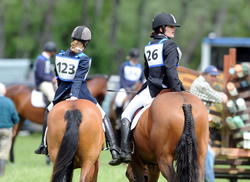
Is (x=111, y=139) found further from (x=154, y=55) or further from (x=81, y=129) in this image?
(x=154, y=55)

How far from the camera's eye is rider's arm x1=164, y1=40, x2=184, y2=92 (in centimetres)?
1138

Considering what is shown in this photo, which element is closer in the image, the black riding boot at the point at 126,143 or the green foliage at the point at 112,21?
the black riding boot at the point at 126,143

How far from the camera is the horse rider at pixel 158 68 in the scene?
37.5ft

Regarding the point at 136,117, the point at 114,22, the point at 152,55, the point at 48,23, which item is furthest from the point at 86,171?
the point at 48,23

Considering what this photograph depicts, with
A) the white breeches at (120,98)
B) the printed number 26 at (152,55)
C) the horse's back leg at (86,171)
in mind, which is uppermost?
the printed number 26 at (152,55)

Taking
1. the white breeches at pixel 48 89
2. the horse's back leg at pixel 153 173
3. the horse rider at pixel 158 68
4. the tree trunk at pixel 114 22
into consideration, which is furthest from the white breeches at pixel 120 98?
the tree trunk at pixel 114 22

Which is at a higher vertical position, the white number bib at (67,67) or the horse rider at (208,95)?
the white number bib at (67,67)

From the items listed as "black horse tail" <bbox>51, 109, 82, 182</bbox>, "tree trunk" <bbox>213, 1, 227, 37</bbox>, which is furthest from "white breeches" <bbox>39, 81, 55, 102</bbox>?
"tree trunk" <bbox>213, 1, 227, 37</bbox>

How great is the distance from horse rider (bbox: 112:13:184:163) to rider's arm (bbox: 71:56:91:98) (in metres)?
0.83

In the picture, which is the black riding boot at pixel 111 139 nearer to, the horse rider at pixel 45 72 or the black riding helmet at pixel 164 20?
the black riding helmet at pixel 164 20

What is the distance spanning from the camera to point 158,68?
11.6 metres

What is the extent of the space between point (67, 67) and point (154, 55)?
1280mm

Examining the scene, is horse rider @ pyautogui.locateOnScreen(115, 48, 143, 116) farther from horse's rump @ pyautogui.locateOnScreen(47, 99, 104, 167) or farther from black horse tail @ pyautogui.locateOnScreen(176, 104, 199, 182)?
black horse tail @ pyautogui.locateOnScreen(176, 104, 199, 182)

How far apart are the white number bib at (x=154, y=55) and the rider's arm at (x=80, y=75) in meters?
0.90
